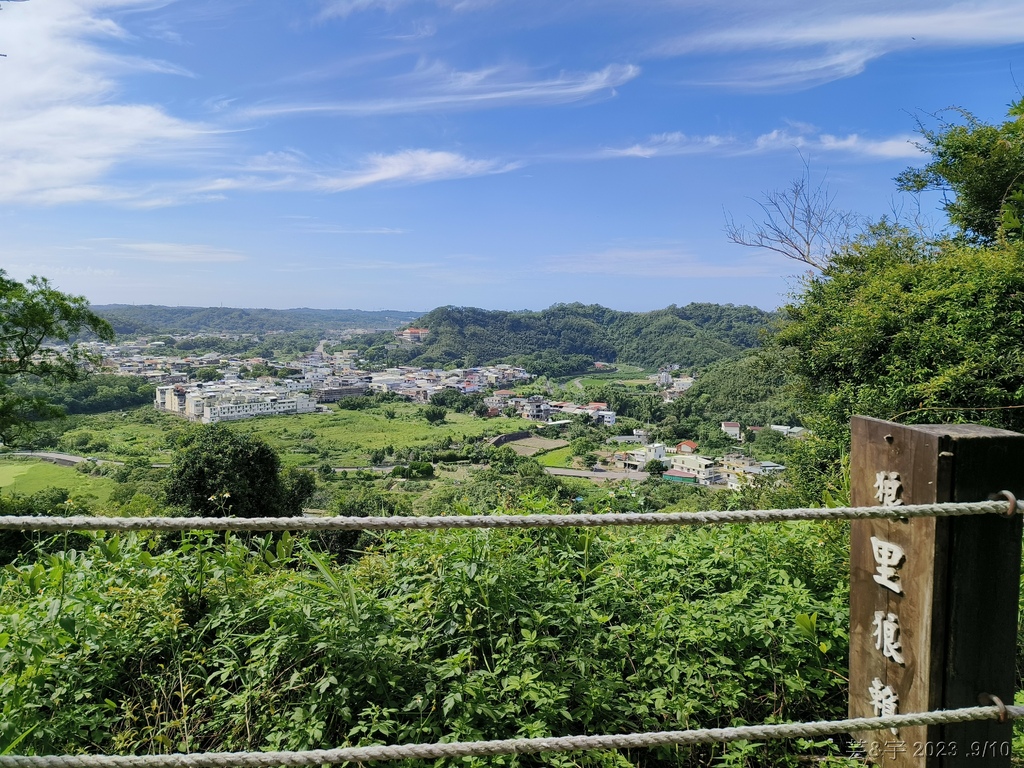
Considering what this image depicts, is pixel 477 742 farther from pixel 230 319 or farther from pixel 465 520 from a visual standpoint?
pixel 230 319

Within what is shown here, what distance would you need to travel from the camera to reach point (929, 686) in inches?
52.0

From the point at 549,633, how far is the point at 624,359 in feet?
205

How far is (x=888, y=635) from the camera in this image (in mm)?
1439

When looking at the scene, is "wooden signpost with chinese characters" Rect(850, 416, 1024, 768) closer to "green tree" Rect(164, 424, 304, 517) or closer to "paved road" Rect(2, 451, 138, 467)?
"green tree" Rect(164, 424, 304, 517)

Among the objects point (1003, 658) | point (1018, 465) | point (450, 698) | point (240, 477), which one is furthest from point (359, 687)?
point (240, 477)

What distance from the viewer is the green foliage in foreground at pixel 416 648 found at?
1.53 m

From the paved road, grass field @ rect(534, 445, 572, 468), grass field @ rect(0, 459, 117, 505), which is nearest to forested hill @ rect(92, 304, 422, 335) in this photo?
the paved road

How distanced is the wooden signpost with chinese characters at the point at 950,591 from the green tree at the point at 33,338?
14.4 meters

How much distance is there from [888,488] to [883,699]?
51 centimetres

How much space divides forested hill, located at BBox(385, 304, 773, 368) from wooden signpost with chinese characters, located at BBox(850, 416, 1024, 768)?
49.8m

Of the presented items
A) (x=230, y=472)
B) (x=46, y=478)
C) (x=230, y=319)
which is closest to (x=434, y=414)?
(x=46, y=478)

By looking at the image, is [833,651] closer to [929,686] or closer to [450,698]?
[929,686]

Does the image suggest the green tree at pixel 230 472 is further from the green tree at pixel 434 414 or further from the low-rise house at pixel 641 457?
the green tree at pixel 434 414

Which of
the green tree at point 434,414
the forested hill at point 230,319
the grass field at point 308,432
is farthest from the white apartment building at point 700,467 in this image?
the forested hill at point 230,319
